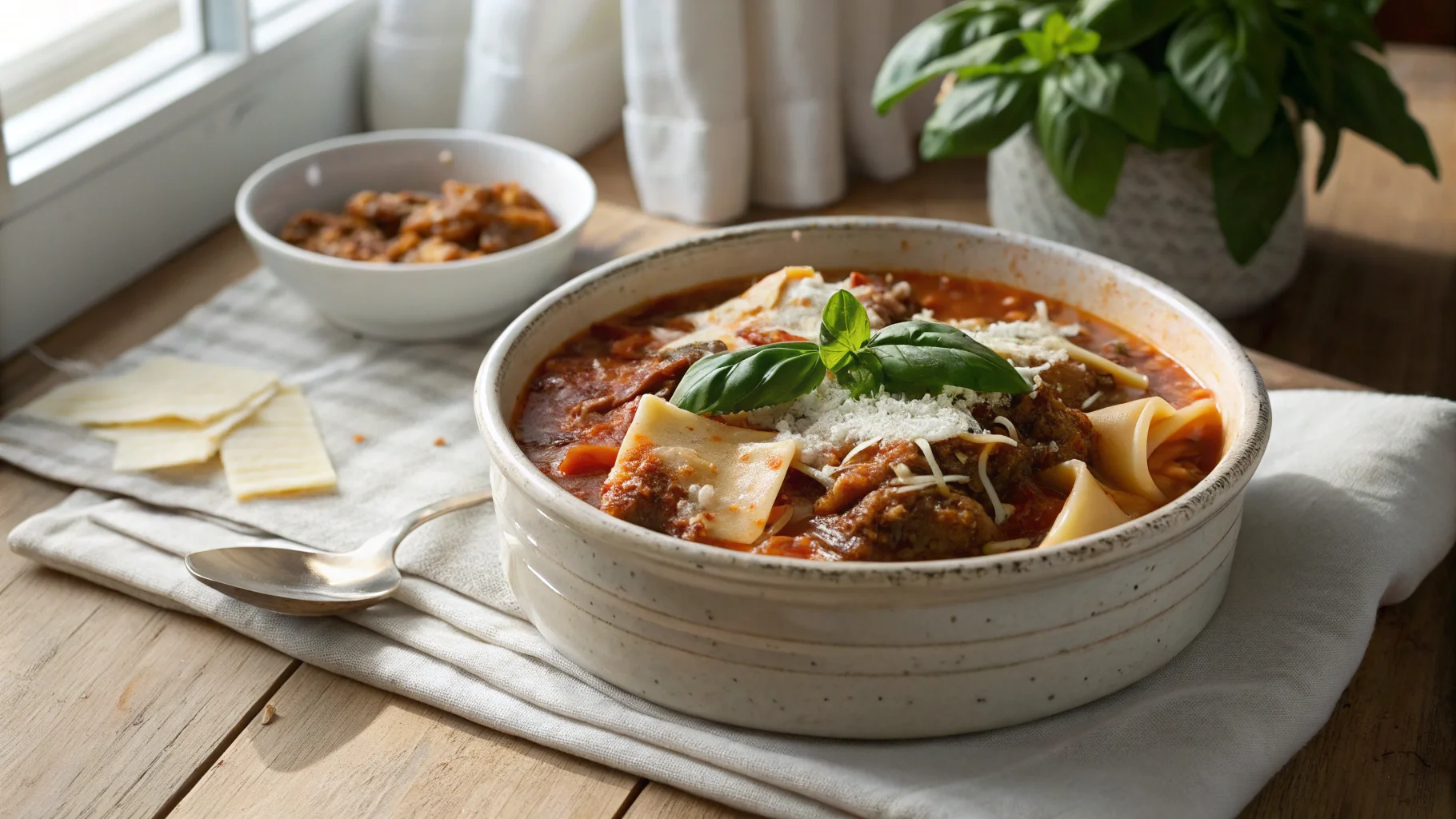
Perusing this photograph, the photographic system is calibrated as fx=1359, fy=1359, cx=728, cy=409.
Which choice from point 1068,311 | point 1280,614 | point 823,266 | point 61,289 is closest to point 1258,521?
point 1280,614

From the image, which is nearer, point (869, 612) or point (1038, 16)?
point (869, 612)

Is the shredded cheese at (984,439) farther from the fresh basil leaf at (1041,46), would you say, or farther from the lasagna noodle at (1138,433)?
the fresh basil leaf at (1041,46)

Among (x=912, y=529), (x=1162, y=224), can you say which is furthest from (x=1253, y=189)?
(x=912, y=529)

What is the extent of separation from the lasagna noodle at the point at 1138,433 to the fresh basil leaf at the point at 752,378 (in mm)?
548

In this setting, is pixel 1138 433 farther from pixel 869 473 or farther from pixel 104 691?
pixel 104 691

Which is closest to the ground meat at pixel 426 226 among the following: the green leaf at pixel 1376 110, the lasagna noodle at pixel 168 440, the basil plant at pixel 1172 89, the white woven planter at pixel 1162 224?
the lasagna noodle at pixel 168 440

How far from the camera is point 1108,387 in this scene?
106 inches

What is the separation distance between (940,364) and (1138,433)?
0.40m

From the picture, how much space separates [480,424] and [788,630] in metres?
0.70

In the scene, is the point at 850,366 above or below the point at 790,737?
above

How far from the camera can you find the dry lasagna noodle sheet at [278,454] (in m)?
2.84

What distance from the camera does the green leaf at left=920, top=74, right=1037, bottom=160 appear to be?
3.36m

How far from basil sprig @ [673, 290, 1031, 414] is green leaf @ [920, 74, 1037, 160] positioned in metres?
1.11

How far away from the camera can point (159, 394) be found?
10.3 ft
